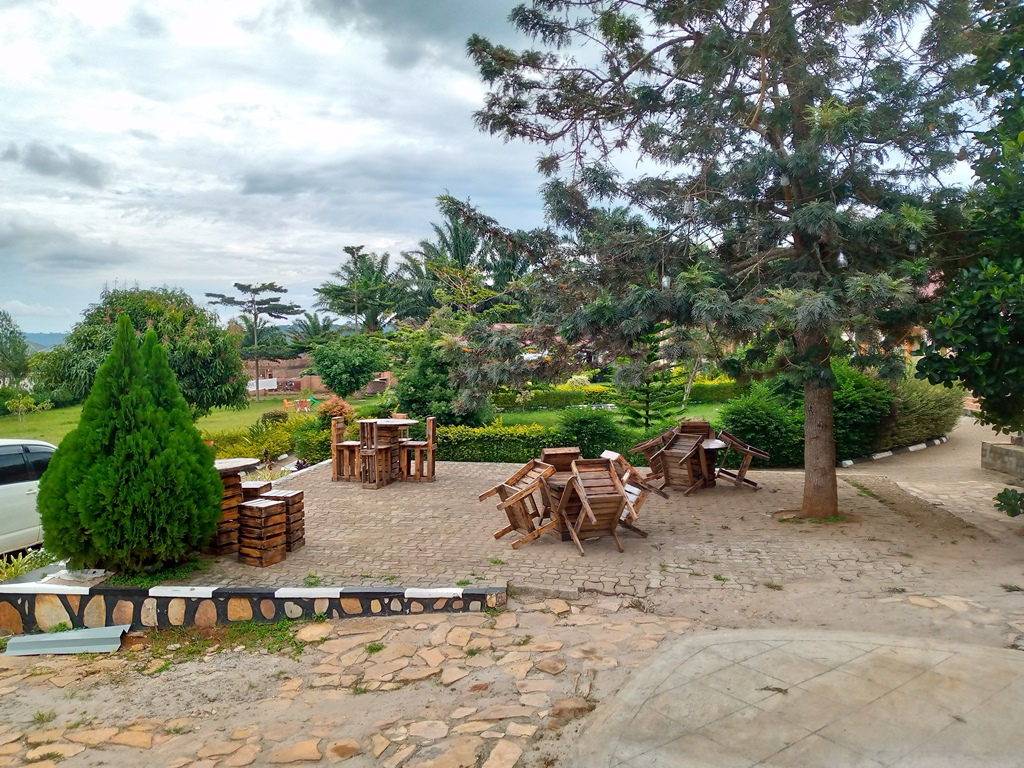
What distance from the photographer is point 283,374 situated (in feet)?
140

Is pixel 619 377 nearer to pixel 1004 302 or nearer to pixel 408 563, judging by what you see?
pixel 408 563

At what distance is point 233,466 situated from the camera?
6.61 meters

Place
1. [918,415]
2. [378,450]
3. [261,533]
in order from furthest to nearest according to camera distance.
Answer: [918,415] → [378,450] → [261,533]

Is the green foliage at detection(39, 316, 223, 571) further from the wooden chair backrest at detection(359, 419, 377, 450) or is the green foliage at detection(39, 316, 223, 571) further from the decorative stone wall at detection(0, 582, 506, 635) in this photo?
the wooden chair backrest at detection(359, 419, 377, 450)

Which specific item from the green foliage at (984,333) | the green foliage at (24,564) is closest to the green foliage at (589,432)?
the green foliage at (984,333)

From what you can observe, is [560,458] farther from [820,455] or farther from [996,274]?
[996,274]

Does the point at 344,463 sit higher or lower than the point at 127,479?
lower

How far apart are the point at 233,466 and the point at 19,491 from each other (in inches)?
112

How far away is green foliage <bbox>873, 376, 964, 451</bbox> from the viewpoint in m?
15.1

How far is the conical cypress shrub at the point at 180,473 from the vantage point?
18.9 ft

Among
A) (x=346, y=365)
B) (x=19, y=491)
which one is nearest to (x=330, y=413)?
(x=19, y=491)

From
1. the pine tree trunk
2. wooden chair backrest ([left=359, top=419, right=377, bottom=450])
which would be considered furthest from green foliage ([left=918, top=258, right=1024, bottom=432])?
wooden chair backrest ([left=359, top=419, right=377, bottom=450])

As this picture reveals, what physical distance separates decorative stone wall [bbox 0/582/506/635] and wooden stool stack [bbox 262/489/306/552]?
1305mm

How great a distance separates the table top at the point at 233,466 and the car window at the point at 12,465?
2.56 m
